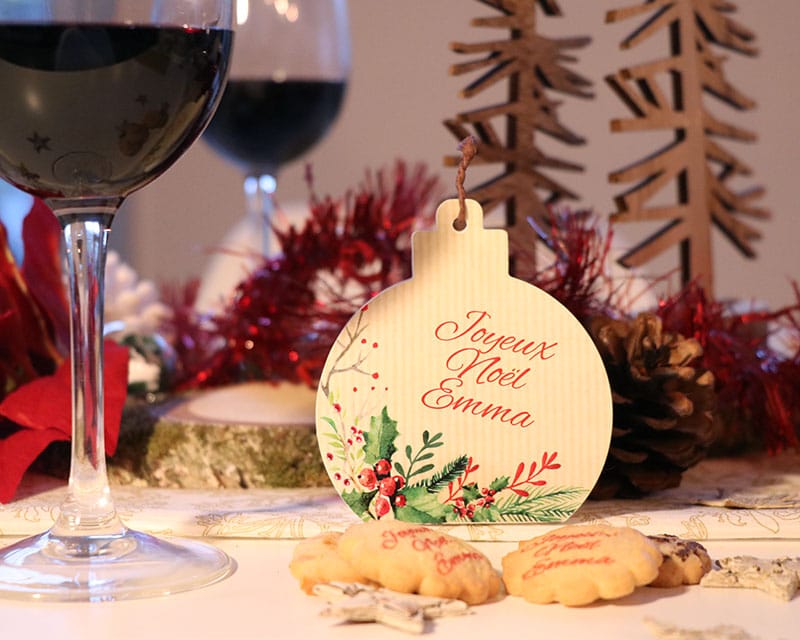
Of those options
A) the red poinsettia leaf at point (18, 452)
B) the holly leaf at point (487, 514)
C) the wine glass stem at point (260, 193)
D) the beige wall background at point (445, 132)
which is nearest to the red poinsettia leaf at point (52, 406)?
the red poinsettia leaf at point (18, 452)

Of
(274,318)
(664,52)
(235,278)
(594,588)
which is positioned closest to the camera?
(594,588)

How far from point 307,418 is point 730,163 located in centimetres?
42

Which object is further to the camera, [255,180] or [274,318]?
[255,180]

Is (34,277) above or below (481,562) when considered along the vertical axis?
above

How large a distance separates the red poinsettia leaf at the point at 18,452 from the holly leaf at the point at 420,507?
0.80 ft

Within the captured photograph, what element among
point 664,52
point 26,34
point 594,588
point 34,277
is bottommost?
point 594,588

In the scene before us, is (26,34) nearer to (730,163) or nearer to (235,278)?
(730,163)

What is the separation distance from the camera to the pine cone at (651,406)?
67 cm

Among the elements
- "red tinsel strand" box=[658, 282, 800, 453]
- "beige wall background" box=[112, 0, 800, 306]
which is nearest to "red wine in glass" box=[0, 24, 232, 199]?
"red tinsel strand" box=[658, 282, 800, 453]

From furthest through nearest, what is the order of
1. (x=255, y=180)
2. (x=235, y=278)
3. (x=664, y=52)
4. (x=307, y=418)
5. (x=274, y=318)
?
(x=664, y=52) → (x=235, y=278) → (x=255, y=180) → (x=274, y=318) → (x=307, y=418)

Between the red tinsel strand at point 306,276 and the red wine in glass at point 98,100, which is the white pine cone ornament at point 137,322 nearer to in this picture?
the red tinsel strand at point 306,276

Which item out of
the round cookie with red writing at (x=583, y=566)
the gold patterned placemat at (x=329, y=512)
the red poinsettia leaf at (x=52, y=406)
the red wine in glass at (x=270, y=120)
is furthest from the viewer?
the red wine in glass at (x=270, y=120)

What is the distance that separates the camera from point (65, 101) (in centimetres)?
54

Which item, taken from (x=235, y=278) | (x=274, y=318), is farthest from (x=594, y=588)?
(x=235, y=278)
